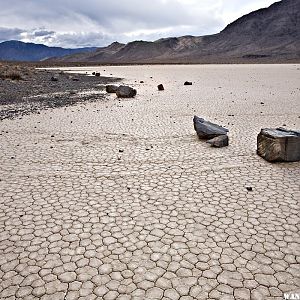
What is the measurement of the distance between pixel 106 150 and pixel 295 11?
155434 mm

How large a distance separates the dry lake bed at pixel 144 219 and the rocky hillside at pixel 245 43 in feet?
333

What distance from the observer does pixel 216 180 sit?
6758mm

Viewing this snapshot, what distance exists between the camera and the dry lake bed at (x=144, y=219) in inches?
149

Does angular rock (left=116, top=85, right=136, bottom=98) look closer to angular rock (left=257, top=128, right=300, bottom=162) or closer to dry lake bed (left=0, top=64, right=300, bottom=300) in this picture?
dry lake bed (left=0, top=64, right=300, bottom=300)

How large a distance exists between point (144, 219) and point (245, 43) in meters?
149

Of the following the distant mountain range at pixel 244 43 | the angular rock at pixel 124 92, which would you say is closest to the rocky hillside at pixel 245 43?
the distant mountain range at pixel 244 43

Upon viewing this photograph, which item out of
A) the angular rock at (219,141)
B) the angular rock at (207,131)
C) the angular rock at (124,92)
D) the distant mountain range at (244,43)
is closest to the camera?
the angular rock at (219,141)

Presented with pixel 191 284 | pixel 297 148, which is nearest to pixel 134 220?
pixel 191 284

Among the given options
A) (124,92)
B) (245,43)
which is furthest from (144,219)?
(245,43)

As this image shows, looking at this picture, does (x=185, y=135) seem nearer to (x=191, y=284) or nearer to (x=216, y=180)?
(x=216, y=180)

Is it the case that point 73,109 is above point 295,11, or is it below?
below

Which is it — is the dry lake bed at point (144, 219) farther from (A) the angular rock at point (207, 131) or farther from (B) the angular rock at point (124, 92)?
(B) the angular rock at point (124, 92)

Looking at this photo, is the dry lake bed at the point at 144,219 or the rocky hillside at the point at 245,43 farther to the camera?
the rocky hillside at the point at 245,43

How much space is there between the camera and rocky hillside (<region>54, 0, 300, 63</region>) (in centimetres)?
11737
